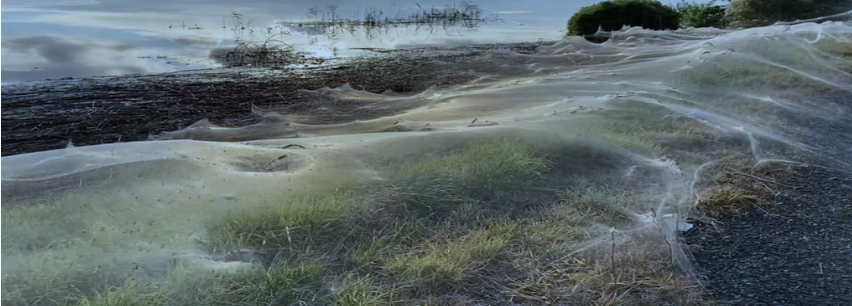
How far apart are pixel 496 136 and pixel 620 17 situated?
13212mm

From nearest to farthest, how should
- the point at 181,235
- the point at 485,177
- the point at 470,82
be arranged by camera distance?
the point at 181,235 < the point at 485,177 < the point at 470,82

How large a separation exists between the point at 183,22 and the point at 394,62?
4.65m

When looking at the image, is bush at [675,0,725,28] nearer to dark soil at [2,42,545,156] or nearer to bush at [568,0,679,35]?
bush at [568,0,679,35]

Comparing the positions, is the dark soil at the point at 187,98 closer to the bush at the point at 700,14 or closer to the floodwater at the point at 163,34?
the floodwater at the point at 163,34

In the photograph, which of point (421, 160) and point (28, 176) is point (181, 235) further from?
point (421, 160)

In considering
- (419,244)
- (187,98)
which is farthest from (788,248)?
(187,98)

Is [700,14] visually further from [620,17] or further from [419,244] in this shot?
[419,244]

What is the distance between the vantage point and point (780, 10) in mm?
16219

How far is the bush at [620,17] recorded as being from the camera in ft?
56.7

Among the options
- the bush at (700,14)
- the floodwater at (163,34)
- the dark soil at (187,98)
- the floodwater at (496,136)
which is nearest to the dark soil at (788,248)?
the floodwater at (496,136)

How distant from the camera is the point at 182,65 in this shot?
36.6 ft

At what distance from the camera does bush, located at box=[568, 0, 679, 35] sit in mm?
17297

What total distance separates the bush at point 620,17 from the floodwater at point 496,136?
6.40m

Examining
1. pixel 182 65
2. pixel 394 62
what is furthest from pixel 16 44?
pixel 394 62
